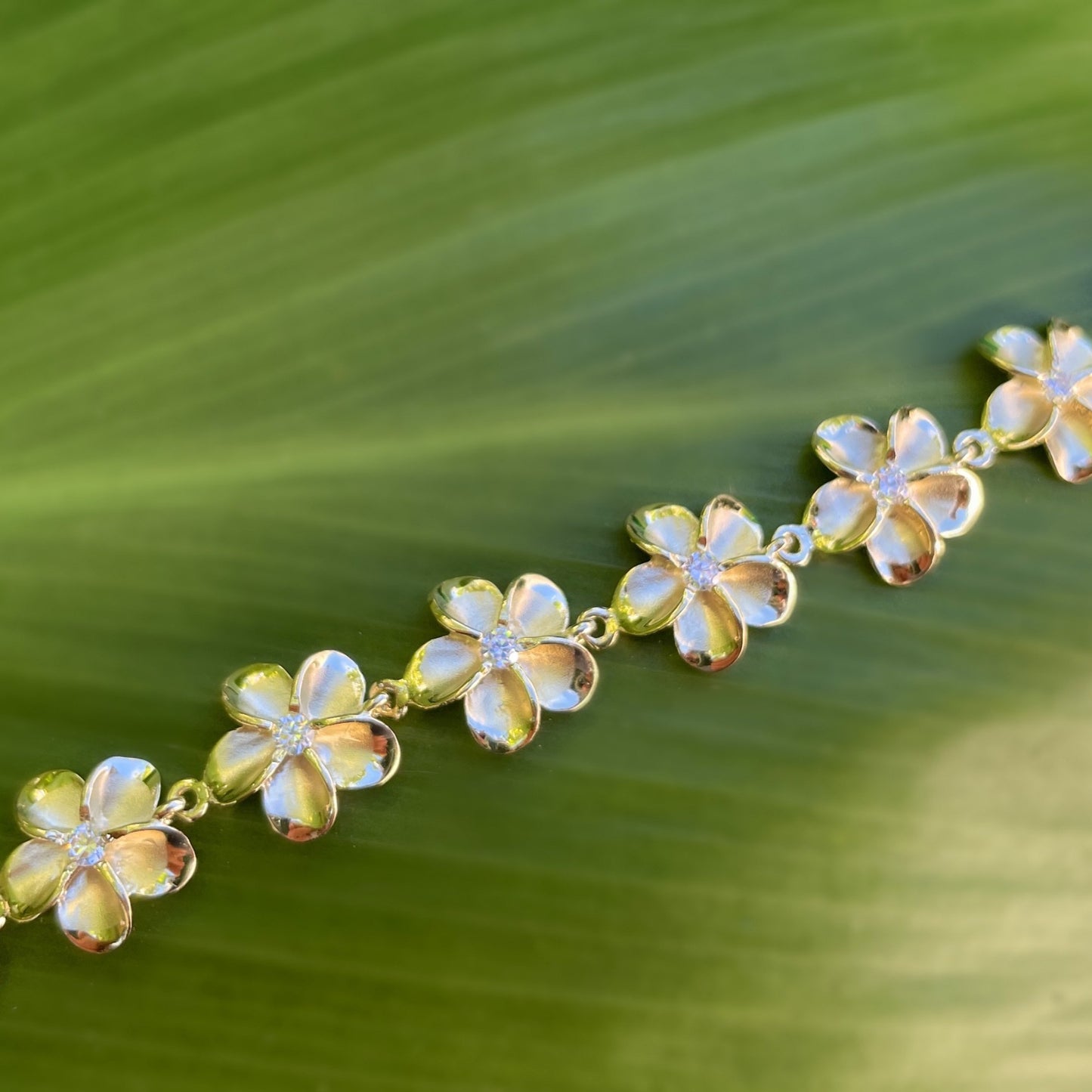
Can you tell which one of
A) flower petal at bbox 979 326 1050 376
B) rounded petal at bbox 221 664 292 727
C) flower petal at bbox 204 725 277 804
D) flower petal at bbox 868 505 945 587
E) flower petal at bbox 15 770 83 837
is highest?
flower petal at bbox 979 326 1050 376

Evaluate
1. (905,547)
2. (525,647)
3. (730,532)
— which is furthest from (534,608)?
(905,547)

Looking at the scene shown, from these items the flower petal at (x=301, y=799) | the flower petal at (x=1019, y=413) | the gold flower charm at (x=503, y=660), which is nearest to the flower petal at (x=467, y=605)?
the gold flower charm at (x=503, y=660)

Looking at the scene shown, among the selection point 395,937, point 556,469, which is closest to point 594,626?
point 556,469

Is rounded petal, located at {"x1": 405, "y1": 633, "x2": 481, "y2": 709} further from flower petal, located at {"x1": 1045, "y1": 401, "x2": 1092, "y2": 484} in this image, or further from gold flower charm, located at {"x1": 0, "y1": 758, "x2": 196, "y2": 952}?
flower petal, located at {"x1": 1045, "y1": 401, "x2": 1092, "y2": 484}

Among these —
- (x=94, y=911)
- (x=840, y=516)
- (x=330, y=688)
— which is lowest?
(x=94, y=911)

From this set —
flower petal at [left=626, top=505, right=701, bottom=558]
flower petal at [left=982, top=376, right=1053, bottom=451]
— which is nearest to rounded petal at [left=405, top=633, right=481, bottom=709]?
flower petal at [left=626, top=505, right=701, bottom=558]

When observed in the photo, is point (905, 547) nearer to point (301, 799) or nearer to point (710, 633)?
point (710, 633)

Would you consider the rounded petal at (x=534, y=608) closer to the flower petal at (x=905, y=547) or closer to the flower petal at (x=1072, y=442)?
the flower petal at (x=905, y=547)

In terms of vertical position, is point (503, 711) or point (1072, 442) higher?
point (1072, 442)

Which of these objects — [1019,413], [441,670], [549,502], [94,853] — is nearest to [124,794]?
[94,853]

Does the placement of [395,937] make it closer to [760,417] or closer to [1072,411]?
[760,417]
